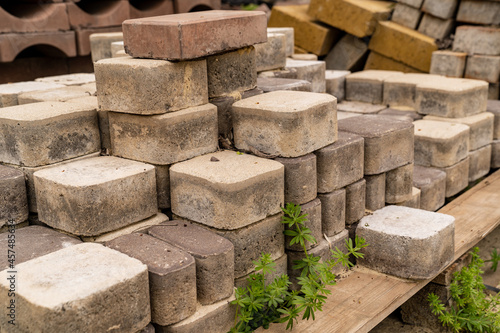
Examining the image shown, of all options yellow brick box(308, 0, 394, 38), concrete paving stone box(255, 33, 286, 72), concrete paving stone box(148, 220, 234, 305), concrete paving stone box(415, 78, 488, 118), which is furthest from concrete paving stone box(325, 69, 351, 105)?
concrete paving stone box(148, 220, 234, 305)

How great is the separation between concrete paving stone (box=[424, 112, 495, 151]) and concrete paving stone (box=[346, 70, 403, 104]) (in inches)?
31.6

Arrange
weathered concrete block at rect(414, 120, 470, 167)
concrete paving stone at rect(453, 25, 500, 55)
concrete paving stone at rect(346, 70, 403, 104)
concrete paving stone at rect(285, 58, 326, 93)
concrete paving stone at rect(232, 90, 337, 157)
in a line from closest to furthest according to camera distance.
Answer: concrete paving stone at rect(232, 90, 337, 157), weathered concrete block at rect(414, 120, 470, 167), concrete paving stone at rect(285, 58, 326, 93), concrete paving stone at rect(346, 70, 403, 104), concrete paving stone at rect(453, 25, 500, 55)

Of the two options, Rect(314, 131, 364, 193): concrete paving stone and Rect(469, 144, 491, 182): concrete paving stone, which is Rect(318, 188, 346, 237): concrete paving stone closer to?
Rect(314, 131, 364, 193): concrete paving stone

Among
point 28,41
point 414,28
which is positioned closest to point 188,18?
point 28,41

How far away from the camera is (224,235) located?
3.49m

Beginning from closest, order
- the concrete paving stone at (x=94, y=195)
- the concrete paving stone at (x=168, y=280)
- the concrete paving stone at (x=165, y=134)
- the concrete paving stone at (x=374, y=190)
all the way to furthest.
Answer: the concrete paving stone at (x=168, y=280) → the concrete paving stone at (x=94, y=195) → the concrete paving stone at (x=165, y=134) → the concrete paving stone at (x=374, y=190)

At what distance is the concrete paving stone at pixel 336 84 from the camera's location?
6907mm

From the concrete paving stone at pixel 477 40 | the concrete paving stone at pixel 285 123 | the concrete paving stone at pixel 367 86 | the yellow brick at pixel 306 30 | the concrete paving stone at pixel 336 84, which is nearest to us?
the concrete paving stone at pixel 285 123

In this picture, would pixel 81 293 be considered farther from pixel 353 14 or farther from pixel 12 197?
pixel 353 14

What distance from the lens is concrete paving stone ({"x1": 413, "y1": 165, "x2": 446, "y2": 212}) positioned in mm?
5215

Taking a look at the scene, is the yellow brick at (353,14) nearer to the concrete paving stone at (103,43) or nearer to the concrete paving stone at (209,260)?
the concrete paving stone at (103,43)

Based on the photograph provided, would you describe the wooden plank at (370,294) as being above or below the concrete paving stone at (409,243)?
below

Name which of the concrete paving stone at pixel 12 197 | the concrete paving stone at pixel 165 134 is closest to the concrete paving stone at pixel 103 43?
the concrete paving stone at pixel 165 134

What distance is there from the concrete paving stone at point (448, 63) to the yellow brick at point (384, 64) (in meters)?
0.39
